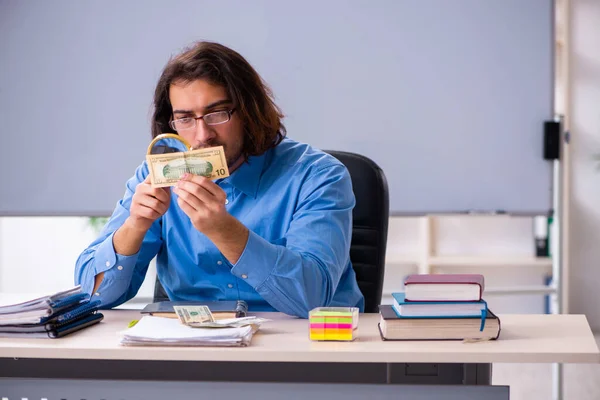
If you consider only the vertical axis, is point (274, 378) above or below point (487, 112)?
below

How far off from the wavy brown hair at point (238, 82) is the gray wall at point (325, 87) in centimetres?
132

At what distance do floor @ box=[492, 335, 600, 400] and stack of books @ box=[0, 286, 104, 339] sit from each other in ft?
6.74

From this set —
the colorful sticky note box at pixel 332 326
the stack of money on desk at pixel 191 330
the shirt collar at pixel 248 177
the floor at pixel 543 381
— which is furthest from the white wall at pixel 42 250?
the colorful sticky note box at pixel 332 326

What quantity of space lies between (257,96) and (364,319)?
2.09 ft

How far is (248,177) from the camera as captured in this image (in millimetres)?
1917

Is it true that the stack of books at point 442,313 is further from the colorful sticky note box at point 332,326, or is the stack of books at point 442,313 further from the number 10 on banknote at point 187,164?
the number 10 on banknote at point 187,164

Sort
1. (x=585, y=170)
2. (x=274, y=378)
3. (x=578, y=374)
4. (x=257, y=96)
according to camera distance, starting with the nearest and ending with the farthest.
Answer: (x=274, y=378)
(x=257, y=96)
(x=578, y=374)
(x=585, y=170)

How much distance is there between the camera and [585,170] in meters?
3.95

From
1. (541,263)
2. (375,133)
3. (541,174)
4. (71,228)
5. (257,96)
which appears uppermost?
(257,96)

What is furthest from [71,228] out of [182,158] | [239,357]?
[239,357]

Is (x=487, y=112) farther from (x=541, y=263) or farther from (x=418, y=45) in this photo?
(x=541, y=263)

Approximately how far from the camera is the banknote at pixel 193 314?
1489mm

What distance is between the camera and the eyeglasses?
1833mm

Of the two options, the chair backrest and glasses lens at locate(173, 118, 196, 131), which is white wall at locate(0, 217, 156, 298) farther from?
glasses lens at locate(173, 118, 196, 131)
